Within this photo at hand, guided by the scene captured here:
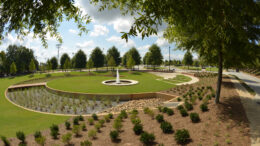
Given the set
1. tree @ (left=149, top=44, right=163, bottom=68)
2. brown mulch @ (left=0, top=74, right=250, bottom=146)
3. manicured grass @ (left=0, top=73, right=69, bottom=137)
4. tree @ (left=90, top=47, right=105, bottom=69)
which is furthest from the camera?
tree @ (left=90, top=47, right=105, bottom=69)

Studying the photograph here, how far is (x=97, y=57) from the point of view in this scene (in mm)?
56062

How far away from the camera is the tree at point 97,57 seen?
183 ft

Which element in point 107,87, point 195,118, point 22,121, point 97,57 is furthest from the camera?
point 97,57

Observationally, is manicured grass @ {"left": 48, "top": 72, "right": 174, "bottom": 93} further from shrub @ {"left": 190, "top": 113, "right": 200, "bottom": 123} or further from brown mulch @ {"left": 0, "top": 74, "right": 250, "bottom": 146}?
shrub @ {"left": 190, "top": 113, "right": 200, "bottom": 123}

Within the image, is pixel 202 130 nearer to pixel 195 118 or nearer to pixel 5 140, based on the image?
pixel 195 118

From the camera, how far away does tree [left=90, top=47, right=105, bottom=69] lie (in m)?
55.8

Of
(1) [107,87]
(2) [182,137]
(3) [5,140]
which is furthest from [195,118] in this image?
(1) [107,87]

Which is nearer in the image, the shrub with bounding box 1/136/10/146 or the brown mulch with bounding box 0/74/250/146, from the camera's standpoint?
the brown mulch with bounding box 0/74/250/146

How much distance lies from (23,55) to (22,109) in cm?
5209

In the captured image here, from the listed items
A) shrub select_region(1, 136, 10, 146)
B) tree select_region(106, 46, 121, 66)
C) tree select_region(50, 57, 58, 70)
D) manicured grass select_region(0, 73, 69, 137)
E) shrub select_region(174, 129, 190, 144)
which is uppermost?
tree select_region(106, 46, 121, 66)

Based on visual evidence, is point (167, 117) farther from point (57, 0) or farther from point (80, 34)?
point (57, 0)

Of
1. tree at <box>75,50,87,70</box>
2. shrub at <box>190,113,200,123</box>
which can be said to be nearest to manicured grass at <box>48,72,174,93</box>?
shrub at <box>190,113,200,123</box>

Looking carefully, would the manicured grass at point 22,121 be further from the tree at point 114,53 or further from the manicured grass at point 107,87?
the tree at point 114,53

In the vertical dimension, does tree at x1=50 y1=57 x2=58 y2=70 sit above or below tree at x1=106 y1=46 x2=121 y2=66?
below
